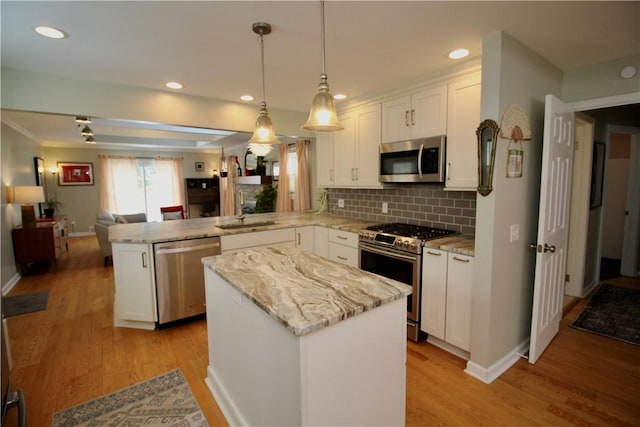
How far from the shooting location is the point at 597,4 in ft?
5.49

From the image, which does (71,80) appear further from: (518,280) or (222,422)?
(518,280)

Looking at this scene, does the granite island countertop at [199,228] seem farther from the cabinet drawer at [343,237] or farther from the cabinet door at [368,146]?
the cabinet door at [368,146]

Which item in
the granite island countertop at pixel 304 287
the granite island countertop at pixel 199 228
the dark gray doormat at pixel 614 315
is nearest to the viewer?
the granite island countertop at pixel 304 287

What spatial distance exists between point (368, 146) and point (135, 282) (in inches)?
108

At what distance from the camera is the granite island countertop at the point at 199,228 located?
295cm

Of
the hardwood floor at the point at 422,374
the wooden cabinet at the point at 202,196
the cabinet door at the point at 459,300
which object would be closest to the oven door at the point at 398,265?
the cabinet door at the point at 459,300

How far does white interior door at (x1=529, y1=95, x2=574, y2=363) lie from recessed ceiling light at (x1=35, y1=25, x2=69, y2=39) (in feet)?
10.8

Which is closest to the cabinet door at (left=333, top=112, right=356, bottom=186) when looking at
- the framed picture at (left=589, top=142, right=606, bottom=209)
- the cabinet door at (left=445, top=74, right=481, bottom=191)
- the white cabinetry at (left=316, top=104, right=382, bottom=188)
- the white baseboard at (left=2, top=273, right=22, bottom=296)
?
the white cabinetry at (left=316, top=104, right=382, bottom=188)

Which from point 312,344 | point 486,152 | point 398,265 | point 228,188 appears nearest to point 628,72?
point 486,152

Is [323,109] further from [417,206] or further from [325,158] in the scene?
[325,158]

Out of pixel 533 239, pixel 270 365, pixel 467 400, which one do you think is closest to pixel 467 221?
pixel 533 239

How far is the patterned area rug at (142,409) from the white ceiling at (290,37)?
240 cm

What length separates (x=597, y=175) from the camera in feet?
12.5

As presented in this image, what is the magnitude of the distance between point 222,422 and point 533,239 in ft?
8.64
